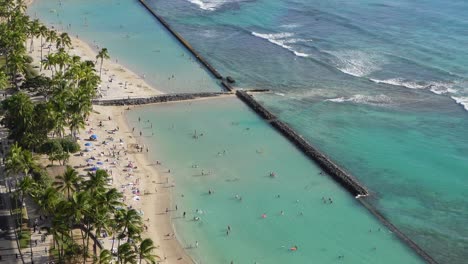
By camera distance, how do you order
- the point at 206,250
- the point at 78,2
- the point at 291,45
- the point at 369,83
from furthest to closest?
1. the point at 78,2
2. the point at 291,45
3. the point at 369,83
4. the point at 206,250

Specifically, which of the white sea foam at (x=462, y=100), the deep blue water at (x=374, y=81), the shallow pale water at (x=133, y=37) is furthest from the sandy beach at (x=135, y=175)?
the white sea foam at (x=462, y=100)

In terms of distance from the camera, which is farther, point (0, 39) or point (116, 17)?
point (116, 17)

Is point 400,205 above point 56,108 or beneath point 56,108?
beneath

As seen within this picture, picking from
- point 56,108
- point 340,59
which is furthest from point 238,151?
point 340,59

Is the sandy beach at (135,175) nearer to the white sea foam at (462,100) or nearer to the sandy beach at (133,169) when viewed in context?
the sandy beach at (133,169)

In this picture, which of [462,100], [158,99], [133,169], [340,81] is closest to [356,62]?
[340,81]

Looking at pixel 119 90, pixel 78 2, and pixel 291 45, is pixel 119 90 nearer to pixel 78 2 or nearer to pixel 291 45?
pixel 291 45

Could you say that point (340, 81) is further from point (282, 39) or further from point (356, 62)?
point (282, 39)
